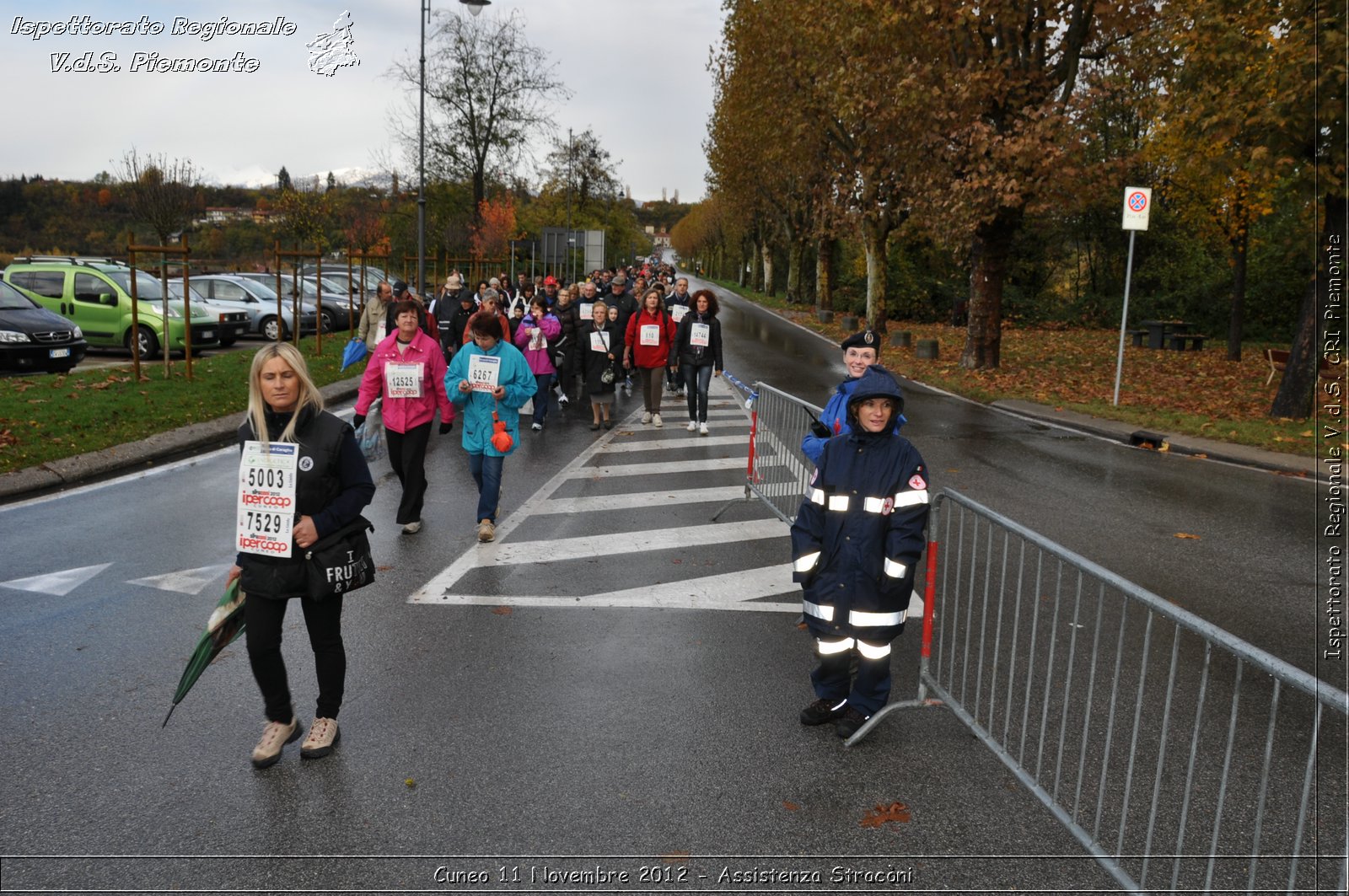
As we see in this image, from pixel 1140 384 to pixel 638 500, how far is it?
14.3 metres

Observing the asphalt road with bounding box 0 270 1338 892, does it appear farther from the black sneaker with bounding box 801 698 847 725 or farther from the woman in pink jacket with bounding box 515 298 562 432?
the woman in pink jacket with bounding box 515 298 562 432

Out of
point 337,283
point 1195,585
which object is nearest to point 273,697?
point 1195,585

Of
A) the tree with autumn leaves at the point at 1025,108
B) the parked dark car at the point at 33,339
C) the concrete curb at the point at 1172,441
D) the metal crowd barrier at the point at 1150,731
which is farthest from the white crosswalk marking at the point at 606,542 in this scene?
the parked dark car at the point at 33,339

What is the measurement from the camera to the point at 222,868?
3625 millimetres

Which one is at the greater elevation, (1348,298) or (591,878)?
(1348,298)

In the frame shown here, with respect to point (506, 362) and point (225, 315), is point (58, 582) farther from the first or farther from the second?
point (225, 315)

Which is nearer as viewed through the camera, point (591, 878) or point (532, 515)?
point (591, 878)

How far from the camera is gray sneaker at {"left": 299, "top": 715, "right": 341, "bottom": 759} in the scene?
447cm

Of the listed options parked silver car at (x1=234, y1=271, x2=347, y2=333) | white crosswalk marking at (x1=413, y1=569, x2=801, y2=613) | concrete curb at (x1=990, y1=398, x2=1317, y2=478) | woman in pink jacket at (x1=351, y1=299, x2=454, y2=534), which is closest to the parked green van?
parked silver car at (x1=234, y1=271, x2=347, y2=333)

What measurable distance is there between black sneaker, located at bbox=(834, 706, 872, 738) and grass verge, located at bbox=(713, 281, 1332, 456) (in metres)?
9.75

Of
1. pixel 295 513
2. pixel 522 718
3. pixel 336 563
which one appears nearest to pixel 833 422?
pixel 522 718

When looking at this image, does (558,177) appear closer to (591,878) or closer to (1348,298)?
(1348,298)

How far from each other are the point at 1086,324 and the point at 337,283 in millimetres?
26919

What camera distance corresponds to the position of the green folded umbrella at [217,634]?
436cm
